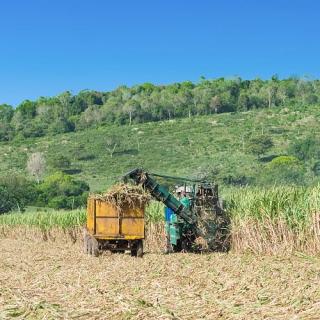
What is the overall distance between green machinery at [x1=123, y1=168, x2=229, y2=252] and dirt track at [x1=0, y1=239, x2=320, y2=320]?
112 inches

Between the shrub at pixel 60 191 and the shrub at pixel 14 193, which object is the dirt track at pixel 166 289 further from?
the shrub at pixel 60 191

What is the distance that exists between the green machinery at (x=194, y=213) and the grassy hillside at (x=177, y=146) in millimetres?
47092

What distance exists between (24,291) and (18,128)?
118 m

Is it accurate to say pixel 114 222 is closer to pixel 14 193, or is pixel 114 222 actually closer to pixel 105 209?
pixel 105 209

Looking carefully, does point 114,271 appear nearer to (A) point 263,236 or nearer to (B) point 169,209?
→ (A) point 263,236

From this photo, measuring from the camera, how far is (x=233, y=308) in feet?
27.4

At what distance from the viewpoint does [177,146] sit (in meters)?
91.4

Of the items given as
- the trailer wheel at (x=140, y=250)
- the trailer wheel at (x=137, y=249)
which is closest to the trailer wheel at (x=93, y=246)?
the trailer wheel at (x=137, y=249)

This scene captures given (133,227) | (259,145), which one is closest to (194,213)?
(133,227)

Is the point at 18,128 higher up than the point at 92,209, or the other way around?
the point at 18,128

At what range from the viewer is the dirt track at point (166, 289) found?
8.33 m

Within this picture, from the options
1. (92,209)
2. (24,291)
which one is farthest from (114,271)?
(92,209)

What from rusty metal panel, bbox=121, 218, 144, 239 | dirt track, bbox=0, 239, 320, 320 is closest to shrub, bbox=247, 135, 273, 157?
rusty metal panel, bbox=121, 218, 144, 239

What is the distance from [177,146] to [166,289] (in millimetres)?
80458
